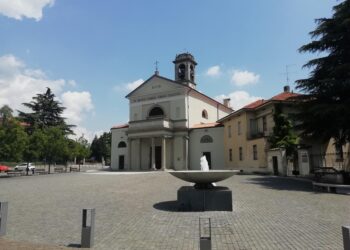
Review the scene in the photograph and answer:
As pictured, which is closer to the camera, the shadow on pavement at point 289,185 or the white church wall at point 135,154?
the shadow on pavement at point 289,185

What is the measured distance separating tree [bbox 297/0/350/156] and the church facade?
20931 millimetres

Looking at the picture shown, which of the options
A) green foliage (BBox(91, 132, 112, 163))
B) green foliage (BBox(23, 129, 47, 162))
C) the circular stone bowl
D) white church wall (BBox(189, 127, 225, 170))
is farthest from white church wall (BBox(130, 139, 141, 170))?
green foliage (BBox(91, 132, 112, 163))

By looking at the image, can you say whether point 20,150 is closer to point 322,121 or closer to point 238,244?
point 322,121

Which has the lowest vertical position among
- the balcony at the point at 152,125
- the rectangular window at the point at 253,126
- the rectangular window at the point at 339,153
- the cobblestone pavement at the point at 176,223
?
the cobblestone pavement at the point at 176,223

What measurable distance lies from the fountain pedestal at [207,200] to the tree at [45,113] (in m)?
49.2

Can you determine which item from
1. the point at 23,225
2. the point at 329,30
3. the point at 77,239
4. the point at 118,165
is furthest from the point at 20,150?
the point at 329,30

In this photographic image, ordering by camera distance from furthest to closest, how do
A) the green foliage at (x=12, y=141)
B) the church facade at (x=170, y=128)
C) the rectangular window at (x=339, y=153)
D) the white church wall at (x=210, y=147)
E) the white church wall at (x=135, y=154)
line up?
the white church wall at (x=135, y=154), the church facade at (x=170, y=128), the white church wall at (x=210, y=147), the green foliage at (x=12, y=141), the rectangular window at (x=339, y=153)

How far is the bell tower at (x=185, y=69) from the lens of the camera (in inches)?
1834

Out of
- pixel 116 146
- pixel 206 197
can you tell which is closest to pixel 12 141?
pixel 116 146

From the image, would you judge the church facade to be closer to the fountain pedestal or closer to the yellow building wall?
the yellow building wall

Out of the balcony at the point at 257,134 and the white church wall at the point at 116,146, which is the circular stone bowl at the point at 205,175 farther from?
the white church wall at the point at 116,146

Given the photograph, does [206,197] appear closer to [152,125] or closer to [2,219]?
[2,219]

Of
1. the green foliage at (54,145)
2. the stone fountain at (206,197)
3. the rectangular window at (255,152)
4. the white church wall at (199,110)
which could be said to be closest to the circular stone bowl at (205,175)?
the stone fountain at (206,197)

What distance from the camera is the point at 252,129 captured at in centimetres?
3203
